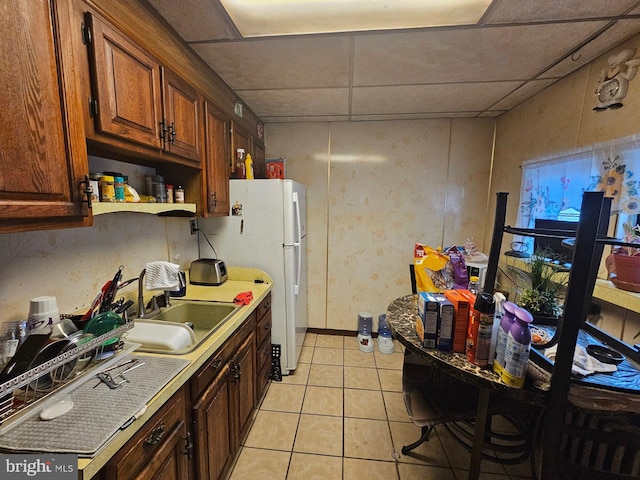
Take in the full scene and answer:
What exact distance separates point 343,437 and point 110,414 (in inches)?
58.9

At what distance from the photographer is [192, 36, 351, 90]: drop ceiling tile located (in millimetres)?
1503

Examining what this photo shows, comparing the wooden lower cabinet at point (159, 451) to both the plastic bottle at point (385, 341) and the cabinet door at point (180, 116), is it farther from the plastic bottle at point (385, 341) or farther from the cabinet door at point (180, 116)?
the plastic bottle at point (385, 341)

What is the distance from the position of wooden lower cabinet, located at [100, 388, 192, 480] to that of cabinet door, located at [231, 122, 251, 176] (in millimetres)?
1679

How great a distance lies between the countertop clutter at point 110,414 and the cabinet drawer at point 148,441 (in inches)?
1.3

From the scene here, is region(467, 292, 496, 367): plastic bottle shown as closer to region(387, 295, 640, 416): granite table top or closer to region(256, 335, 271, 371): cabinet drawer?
region(387, 295, 640, 416): granite table top

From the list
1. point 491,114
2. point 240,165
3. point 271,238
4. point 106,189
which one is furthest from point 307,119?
point 106,189

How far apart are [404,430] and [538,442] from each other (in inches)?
45.6

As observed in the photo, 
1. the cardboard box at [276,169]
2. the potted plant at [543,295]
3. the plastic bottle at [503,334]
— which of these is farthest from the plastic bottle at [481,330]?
the cardboard box at [276,169]

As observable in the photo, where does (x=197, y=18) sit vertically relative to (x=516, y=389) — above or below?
above

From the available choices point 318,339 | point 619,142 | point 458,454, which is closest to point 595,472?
point 458,454

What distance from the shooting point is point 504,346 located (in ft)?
2.85

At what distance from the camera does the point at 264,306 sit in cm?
198

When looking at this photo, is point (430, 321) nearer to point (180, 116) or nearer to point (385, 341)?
point (180, 116)

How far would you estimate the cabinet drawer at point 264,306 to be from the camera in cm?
188
